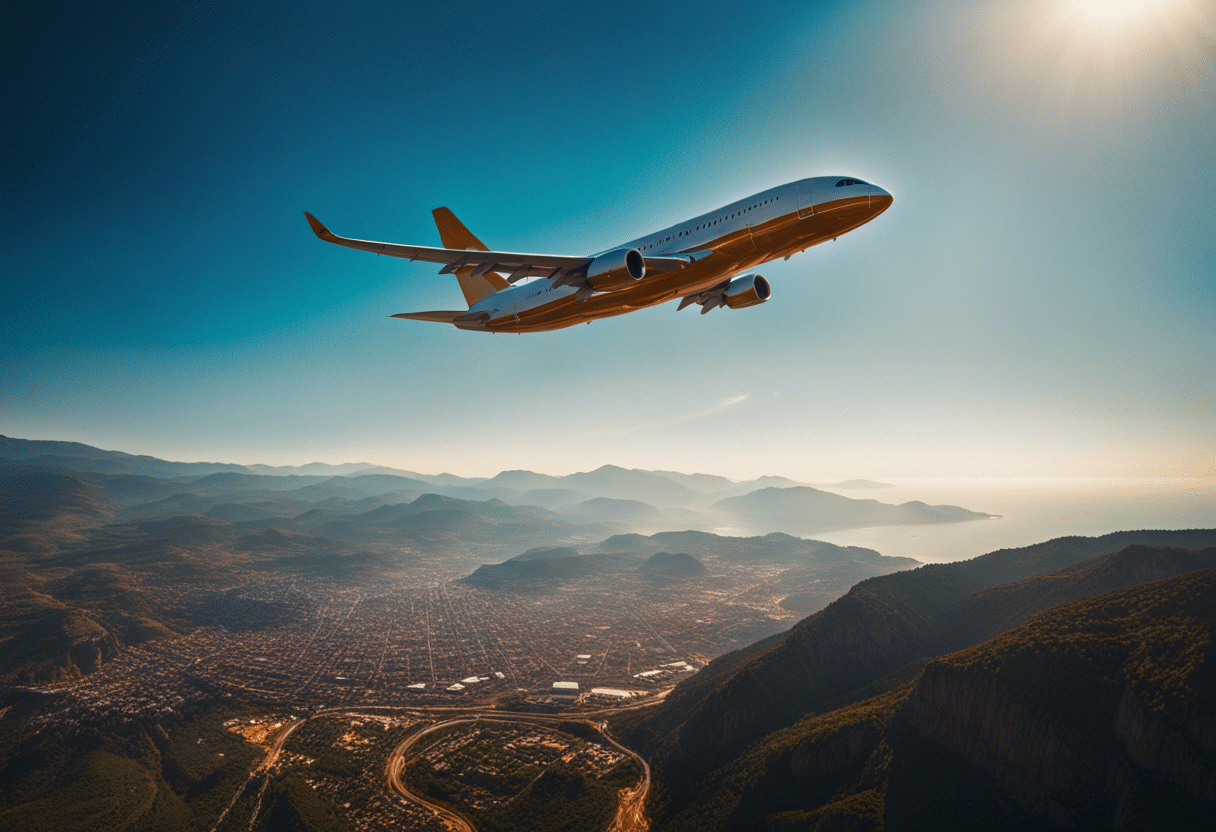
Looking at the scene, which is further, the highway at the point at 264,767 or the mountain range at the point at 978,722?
the highway at the point at 264,767

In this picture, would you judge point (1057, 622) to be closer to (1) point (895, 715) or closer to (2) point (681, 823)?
(1) point (895, 715)

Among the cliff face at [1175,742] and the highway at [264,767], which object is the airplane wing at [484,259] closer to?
the cliff face at [1175,742]

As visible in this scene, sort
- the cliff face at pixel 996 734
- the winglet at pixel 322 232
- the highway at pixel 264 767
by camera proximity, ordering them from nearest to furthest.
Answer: the winglet at pixel 322 232, the cliff face at pixel 996 734, the highway at pixel 264 767

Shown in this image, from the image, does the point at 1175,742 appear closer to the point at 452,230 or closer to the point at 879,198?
the point at 879,198

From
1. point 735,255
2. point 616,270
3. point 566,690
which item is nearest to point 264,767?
point 566,690

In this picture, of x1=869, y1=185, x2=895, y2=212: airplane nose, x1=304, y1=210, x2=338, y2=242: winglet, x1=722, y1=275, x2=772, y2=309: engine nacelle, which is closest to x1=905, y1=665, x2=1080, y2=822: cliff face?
x1=722, y1=275, x2=772, y2=309: engine nacelle

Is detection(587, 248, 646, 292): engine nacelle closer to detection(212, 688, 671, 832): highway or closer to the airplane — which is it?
the airplane

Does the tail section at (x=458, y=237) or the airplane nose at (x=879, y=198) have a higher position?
the tail section at (x=458, y=237)

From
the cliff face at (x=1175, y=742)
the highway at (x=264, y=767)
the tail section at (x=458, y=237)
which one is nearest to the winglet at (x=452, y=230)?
the tail section at (x=458, y=237)
